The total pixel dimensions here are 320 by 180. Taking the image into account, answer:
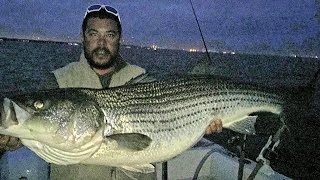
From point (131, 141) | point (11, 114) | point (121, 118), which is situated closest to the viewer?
point (11, 114)

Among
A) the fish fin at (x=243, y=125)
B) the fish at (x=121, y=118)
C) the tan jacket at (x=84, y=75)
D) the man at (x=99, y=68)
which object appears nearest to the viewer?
the fish at (x=121, y=118)

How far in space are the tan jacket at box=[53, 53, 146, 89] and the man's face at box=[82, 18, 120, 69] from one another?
0.36 feet

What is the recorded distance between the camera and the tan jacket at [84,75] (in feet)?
15.1

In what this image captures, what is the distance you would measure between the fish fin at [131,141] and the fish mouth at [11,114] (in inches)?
32.8

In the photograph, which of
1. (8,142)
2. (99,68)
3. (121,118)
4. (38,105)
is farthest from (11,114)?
(99,68)

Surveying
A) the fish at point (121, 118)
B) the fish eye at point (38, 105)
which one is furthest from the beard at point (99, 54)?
the fish eye at point (38, 105)

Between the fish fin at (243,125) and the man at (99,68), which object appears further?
the fish fin at (243,125)

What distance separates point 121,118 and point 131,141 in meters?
0.26

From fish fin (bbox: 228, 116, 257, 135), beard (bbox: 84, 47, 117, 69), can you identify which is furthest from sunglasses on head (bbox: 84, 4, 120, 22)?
fish fin (bbox: 228, 116, 257, 135)

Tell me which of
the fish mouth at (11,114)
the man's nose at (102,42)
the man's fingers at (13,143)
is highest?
the man's nose at (102,42)

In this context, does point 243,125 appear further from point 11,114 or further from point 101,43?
point 11,114

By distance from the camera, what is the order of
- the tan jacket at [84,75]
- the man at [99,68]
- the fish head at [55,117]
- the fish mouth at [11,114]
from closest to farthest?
the fish mouth at [11,114] < the fish head at [55,117] < the man at [99,68] < the tan jacket at [84,75]

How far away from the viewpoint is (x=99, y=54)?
4.64 metres

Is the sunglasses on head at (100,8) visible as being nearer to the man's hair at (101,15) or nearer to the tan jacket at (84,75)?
the man's hair at (101,15)
